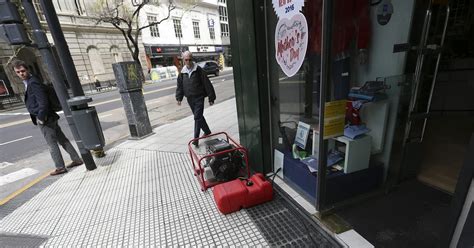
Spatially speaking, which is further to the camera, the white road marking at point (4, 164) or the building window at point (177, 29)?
the building window at point (177, 29)

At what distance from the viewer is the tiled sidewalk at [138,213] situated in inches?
90.5

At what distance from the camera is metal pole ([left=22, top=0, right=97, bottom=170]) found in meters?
3.49

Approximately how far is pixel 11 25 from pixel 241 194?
399cm

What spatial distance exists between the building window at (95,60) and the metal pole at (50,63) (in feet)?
69.8

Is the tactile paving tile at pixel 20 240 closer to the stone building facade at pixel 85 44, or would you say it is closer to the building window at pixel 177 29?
the stone building facade at pixel 85 44

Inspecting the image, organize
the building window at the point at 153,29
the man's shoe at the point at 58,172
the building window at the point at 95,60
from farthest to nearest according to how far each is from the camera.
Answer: the building window at the point at 153,29
the building window at the point at 95,60
the man's shoe at the point at 58,172

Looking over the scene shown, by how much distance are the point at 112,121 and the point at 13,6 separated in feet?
19.0

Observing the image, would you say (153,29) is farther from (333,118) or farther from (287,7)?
(333,118)

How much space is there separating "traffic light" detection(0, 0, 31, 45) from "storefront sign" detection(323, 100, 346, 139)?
4.33 meters

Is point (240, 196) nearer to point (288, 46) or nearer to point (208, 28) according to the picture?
point (288, 46)

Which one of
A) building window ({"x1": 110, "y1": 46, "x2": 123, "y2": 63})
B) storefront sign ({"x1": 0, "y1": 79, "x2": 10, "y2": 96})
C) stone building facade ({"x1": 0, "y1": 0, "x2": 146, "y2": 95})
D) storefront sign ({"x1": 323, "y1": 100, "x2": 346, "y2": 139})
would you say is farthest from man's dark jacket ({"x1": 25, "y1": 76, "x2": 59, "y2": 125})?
building window ({"x1": 110, "y1": 46, "x2": 123, "y2": 63})

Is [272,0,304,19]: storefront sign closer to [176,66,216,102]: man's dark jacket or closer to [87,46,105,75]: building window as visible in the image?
[176,66,216,102]: man's dark jacket

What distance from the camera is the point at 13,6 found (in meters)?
3.28

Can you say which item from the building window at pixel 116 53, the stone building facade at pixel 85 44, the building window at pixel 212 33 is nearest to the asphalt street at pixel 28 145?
the stone building facade at pixel 85 44
